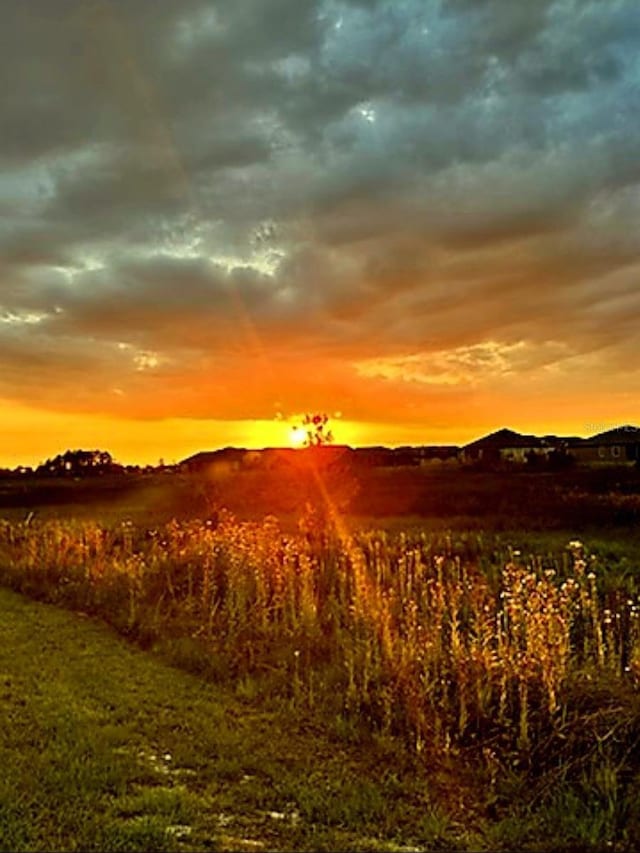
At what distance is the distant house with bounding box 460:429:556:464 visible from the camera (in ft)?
155

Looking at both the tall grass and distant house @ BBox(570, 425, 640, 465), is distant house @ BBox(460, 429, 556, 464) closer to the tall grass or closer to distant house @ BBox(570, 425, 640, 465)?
distant house @ BBox(570, 425, 640, 465)

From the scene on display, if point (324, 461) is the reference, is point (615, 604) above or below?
below

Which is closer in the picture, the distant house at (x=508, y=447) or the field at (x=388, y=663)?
the field at (x=388, y=663)

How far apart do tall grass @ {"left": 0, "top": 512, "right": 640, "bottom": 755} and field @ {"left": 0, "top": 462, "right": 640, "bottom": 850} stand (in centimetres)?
2

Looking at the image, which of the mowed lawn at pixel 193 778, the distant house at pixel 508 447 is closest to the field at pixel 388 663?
the mowed lawn at pixel 193 778

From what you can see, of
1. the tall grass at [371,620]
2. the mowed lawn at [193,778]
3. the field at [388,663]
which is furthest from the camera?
the tall grass at [371,620]

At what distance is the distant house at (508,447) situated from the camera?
47.1 m

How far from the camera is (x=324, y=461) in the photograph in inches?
533

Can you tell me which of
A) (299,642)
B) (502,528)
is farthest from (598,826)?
(502,528)

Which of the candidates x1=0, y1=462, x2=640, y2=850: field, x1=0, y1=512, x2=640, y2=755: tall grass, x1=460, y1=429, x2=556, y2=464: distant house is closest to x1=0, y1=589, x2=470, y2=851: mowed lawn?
x1=0, y1=462, x2=640, y2=850: field

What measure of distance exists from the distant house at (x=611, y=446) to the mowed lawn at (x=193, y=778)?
137 feet

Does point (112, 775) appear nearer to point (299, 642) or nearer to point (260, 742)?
point (260, 742)

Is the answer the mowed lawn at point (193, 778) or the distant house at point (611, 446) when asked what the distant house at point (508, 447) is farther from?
the mowed lawn at point (193, 778)

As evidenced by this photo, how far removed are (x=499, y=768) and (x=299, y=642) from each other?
9.30 feet
